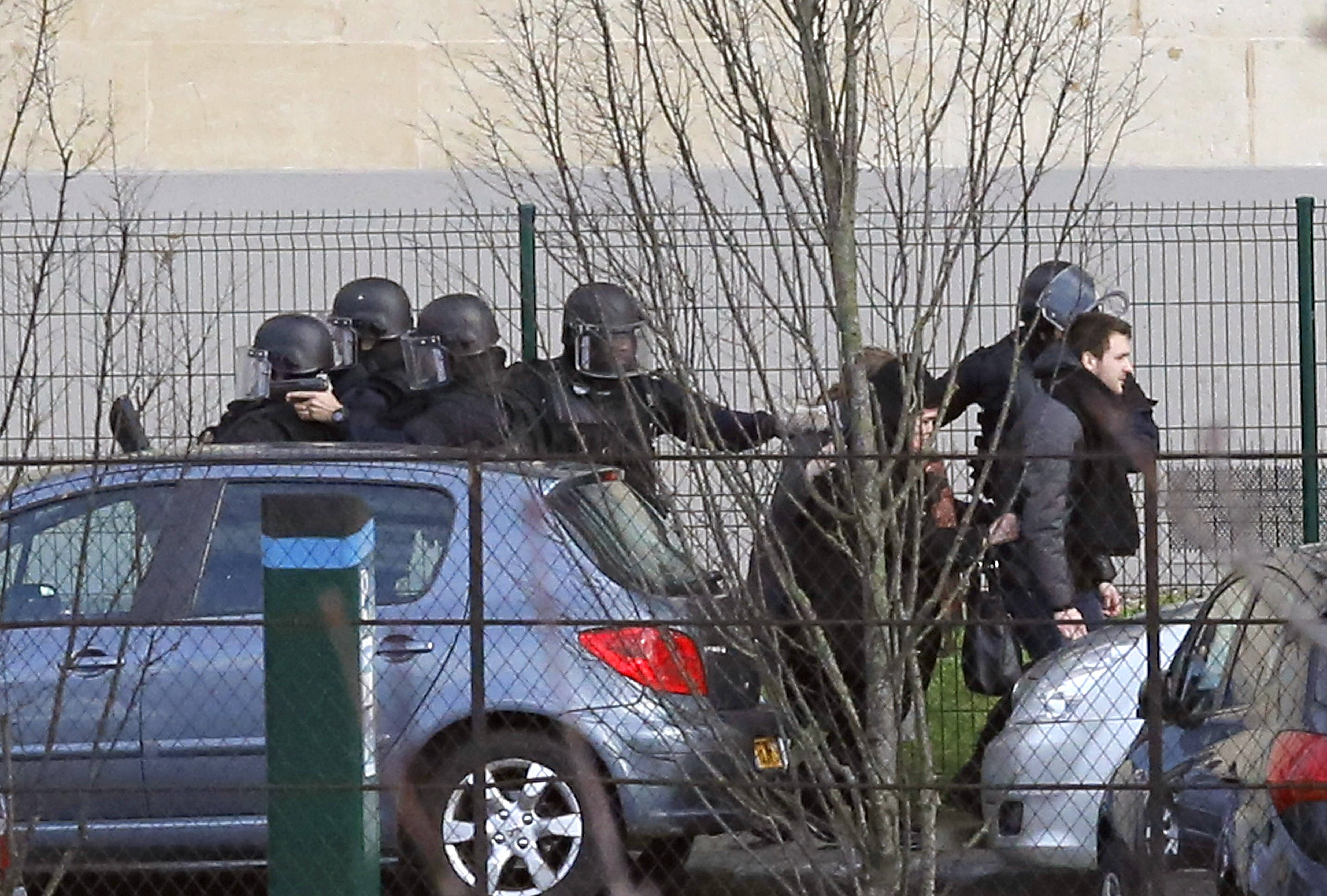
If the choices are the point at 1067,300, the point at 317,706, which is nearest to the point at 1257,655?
the point at 1067,300

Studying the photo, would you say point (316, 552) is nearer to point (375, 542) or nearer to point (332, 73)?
point (375, 542)

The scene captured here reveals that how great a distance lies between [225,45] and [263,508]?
23.4ft

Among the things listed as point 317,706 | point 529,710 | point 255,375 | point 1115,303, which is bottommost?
point 529,710

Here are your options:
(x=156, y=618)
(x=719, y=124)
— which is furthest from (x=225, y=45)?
(x=156, y=618)

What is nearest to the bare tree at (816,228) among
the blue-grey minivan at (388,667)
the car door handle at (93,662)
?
the blue-grey minivan at (388,667)

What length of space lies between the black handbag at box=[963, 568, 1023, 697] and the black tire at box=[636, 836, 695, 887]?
1075mm

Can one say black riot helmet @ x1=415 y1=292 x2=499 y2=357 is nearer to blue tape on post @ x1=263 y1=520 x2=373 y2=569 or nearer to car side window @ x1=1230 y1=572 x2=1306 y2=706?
blue tape on post @ x1=263 y1=520 x2=373 y2=569

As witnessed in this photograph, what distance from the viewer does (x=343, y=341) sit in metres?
8.37

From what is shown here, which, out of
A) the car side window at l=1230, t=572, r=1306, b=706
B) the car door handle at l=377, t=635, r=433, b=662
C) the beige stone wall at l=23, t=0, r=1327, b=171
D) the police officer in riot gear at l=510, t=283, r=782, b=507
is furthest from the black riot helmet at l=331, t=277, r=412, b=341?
the car side window at l=1230, t=572, r=1306, b=706

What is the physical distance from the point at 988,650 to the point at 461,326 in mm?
3128

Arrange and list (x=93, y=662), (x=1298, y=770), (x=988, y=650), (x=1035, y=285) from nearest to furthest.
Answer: (x=1298, y=770) → (x=988, y=650) → (x=93, y=662) → (x=1035, y=285)

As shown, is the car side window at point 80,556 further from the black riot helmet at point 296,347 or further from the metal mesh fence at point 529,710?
the black riot helmet at point 296,347

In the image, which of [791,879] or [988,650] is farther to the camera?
[988,650]

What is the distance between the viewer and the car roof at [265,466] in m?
5.57
